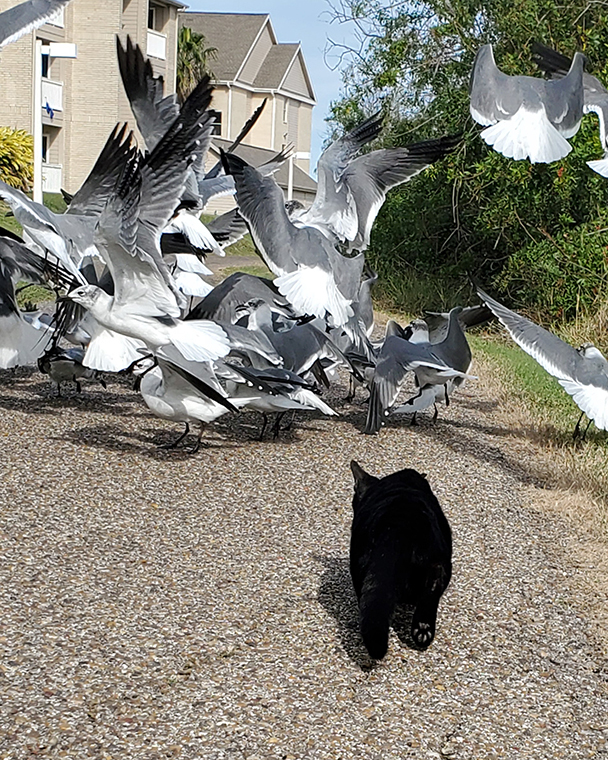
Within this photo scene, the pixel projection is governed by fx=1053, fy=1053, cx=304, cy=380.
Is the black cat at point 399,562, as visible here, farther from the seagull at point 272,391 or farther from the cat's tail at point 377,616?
the seagull at point 272,391

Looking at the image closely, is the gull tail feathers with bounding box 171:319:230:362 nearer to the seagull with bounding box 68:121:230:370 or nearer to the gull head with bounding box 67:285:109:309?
the seagull with bounding box 68:121:230:370

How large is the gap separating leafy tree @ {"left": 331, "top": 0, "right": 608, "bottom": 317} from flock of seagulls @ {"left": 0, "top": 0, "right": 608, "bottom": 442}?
15.6 feet

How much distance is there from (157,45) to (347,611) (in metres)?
33.6

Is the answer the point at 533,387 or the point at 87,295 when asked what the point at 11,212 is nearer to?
the point at 533,387

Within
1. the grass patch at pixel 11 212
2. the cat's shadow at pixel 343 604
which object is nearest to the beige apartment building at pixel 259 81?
the grass patch at pixel 11 212

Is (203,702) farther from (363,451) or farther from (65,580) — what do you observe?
(363,451)

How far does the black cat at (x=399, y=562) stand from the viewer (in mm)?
3691

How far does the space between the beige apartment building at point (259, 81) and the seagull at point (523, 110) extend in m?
36.2

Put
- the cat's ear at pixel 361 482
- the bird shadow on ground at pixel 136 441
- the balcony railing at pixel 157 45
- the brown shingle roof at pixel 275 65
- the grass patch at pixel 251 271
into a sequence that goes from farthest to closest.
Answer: the brown shingle roof at pixel 275 65 → the balcony railing at pixel 157 45 → the grass patch at pixel 251 271 → the bird shadow on ground at pixel 136 441 → the cat's ear at pixel 361 482

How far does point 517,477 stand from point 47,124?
28.6 meters

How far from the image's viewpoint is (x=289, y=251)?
24.1 ft

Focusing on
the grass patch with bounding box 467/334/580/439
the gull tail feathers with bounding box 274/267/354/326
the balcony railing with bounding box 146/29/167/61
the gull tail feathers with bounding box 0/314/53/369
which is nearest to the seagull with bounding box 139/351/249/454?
the gull tail feathers with bounding box 274/267/354/326

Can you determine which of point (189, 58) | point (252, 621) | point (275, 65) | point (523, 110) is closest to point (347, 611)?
point (252, 621)

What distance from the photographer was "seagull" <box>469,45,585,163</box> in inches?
283
